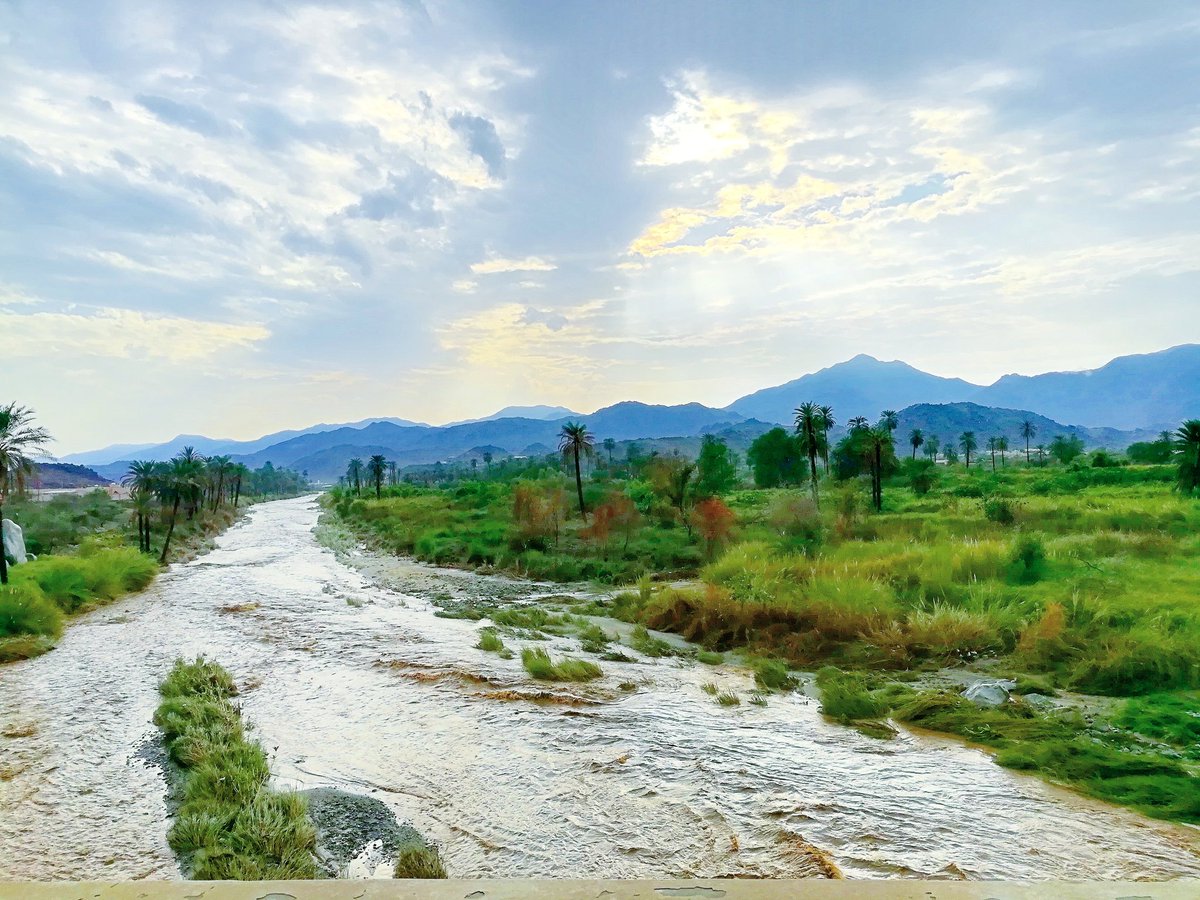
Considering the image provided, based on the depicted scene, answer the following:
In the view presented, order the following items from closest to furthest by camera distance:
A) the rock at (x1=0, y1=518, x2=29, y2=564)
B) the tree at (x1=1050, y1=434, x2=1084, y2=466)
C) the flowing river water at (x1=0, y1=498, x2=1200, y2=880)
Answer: the flowing river water at (x1=0, y1=498, x2=1200, y2=880) < the rock at (x1=0, y1=518, x2=29, y2=564) < the tree at (x1=1050, y1=434, x2=1084, y2=466)

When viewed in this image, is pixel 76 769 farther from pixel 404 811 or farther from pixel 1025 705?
pixel 1025 705

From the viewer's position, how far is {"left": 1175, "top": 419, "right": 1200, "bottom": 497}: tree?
3566cm

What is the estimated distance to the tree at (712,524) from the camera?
28.4 meters

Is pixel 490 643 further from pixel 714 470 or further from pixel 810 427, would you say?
pixel 810 427

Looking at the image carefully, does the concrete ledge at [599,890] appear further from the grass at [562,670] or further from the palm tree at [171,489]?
the palm tree at [171,489]

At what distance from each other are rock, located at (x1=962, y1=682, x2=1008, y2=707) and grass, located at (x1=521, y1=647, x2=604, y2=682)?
6058 mm

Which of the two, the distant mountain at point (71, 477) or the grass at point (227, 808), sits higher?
the distant mountain at point (71, 477)

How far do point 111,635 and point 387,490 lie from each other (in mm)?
88691

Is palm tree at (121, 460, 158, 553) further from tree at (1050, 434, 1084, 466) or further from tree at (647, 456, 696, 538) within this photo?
tree at (1050, 434, 1084, 466)

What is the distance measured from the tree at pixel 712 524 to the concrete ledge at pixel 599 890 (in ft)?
79.9

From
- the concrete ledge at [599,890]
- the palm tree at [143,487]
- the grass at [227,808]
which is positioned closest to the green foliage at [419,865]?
the grass at [227,808]

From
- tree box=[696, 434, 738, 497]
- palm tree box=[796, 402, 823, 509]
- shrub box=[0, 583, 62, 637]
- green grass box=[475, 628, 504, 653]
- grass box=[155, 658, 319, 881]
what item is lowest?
green grass box=[475, 628, 504, 653]

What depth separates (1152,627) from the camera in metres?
11.7

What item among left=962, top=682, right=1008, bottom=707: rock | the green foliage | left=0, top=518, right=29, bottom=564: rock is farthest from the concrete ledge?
left=0, top=518, right=29, bottom=564: rock
